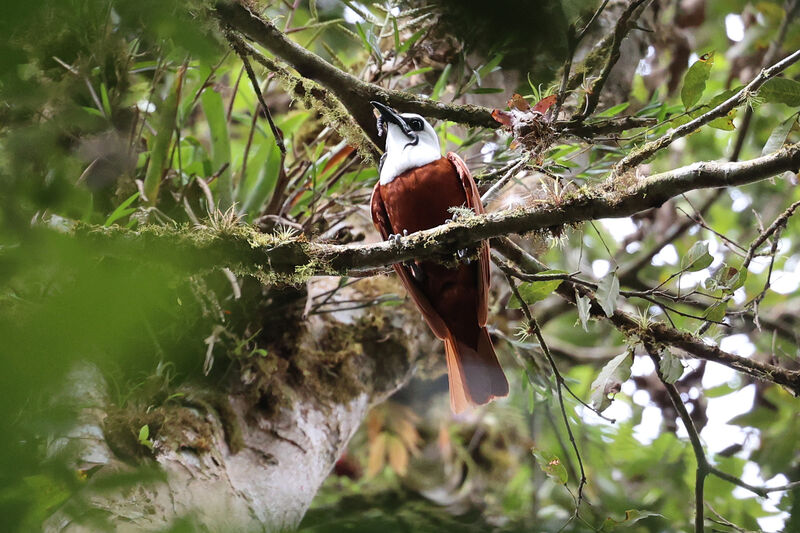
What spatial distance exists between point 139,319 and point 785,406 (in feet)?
13.0

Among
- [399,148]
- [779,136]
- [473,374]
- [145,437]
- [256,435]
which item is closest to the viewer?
[779,136]

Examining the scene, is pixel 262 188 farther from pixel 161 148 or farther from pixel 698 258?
pixel 698 258

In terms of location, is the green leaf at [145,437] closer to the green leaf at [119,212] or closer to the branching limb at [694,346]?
the green leaf at [119,212]

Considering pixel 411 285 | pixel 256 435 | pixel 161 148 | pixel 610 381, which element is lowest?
pixel 256 435

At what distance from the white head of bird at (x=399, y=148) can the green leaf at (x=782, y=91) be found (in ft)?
3.73

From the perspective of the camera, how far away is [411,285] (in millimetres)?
2330

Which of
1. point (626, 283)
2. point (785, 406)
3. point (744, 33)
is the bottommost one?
point (785, 406)

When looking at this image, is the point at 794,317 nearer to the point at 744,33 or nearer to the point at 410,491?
the point at 744,33

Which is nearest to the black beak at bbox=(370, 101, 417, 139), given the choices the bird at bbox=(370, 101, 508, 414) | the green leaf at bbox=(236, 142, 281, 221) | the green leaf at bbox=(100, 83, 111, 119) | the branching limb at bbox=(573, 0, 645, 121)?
the bird at bbox=(370, 101, 508, 414)

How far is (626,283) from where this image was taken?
3762mm

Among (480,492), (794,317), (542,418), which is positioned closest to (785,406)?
(794,317)

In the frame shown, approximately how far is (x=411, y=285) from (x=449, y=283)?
0.58 ft

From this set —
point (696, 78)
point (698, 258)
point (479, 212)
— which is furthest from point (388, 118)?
point (698, 258)

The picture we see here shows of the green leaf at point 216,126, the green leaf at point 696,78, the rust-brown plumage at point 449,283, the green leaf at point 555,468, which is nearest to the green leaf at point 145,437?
the rust-brown plumage at point 449,283
